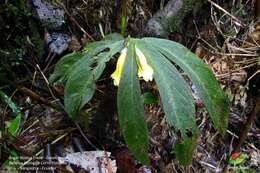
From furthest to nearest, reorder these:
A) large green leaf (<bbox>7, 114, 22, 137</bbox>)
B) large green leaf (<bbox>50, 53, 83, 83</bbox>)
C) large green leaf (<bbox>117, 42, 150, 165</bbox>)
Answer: large green leaf (<bbox>7, 114, 22, 137</bbox>) < large green leaf (<bbox>50, 53, 83, 83</bbox>) < large green leaf (<bbox>117, 42, 150, 165</bbox>)

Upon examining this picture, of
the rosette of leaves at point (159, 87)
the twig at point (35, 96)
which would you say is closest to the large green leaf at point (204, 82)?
the rosette of leaves at point (159, 87)

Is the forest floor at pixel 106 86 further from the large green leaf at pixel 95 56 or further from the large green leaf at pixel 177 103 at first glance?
the large green leaf at pixel 177 103

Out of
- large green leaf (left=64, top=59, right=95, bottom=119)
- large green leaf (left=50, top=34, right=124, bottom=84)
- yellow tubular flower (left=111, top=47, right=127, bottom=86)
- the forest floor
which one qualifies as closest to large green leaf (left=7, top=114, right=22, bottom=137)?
the forest floor

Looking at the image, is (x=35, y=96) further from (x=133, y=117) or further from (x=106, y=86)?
(x=133, y=117)

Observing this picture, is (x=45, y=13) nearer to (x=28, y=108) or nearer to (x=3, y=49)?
(x=3, y=49)

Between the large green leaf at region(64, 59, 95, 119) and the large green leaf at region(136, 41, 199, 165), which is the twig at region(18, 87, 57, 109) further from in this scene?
the large green leaf at region(136, 41, 199, 165)

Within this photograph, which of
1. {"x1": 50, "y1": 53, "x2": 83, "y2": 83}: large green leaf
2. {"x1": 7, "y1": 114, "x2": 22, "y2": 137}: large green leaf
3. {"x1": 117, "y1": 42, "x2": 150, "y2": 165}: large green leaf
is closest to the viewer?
{"x1": 117, "y1": 42, "x2": 150, "y2": 165}: large green leaf

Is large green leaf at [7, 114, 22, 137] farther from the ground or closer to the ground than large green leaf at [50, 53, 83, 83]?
closer to the ground

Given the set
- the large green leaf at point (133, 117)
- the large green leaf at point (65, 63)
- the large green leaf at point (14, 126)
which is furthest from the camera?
the large green leaf at point (14, 126)
